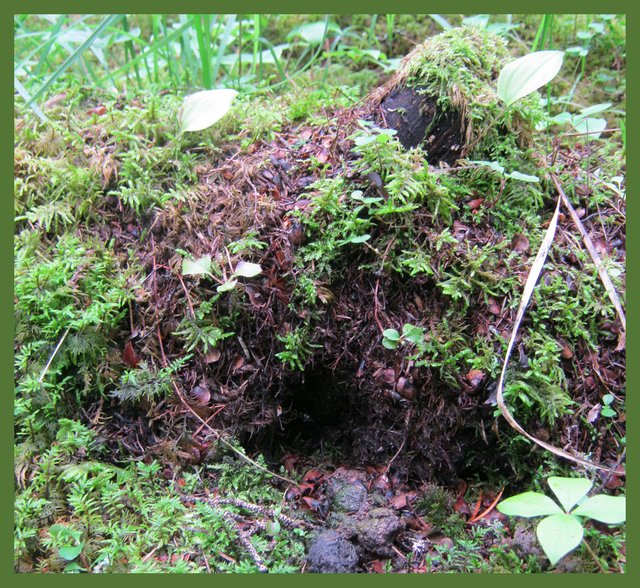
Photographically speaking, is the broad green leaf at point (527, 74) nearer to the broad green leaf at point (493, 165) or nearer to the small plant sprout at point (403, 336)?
the broad green leaf at point (493, 165)

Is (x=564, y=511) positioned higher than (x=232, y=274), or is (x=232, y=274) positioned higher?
(x=232, y=274)

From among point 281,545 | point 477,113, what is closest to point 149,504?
point 281,545

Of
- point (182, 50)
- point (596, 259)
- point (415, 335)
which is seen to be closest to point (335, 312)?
point (415, 335)

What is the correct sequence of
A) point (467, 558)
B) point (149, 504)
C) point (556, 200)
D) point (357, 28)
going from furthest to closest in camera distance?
point (357, 28) < point (556, 200) < point (149, 504) < point (467, 558)

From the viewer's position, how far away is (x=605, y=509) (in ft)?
6.04

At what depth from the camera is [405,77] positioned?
8.79 ft

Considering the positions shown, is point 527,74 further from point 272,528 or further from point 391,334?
point 272,528

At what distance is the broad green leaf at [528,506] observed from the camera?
185cm

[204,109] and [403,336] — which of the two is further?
[204,109]

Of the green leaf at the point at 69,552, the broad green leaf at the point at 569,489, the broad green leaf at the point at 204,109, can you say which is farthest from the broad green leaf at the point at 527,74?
the green leaf at the point at 69,552

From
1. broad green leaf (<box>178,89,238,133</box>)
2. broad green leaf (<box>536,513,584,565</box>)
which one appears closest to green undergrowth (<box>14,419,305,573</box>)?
broad green leaf (<box>536,513,584,565</box>)

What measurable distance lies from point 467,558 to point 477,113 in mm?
1999

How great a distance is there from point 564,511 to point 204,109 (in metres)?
2.53

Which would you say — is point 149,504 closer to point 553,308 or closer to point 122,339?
point 122,339
